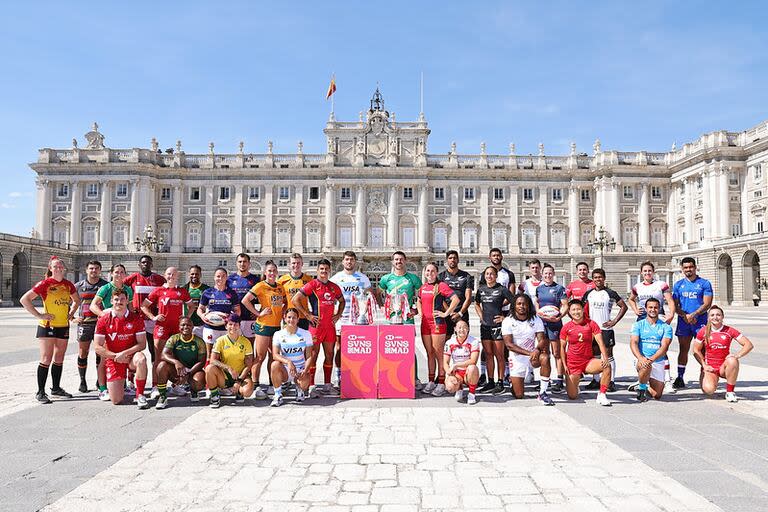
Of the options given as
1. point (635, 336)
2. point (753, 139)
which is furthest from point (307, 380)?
point (753, 139)

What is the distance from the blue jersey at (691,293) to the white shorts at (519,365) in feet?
9.97

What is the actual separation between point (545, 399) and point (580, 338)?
42.3 inches

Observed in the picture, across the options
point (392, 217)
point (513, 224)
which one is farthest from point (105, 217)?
point (513, 224)

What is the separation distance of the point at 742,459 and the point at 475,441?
2.47 m

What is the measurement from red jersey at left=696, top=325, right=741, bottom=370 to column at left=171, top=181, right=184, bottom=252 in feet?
164

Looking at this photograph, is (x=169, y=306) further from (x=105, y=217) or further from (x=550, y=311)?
(x=105, y=217)

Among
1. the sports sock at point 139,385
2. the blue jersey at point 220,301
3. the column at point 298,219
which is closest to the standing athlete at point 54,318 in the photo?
the sports sock at point 139,385

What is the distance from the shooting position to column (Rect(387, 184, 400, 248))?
5128 centimetres

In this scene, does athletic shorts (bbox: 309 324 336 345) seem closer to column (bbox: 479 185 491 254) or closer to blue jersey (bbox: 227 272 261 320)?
blue jersey (bbox: 227 272 261 320)

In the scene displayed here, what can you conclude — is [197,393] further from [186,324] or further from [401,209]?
[401,209]

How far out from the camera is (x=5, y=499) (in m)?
4.08

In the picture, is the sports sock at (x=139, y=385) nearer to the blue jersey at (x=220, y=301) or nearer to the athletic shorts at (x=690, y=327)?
the blue jersey at (x=220, y=301)

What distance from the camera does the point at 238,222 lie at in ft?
171

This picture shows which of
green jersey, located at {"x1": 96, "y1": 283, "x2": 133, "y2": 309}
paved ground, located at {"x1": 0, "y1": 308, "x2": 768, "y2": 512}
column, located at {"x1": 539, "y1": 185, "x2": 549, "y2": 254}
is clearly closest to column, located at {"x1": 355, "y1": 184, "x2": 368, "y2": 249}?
column, located at {"x1": 539, "y1": 185, "x2": 549, "y2": 254}
